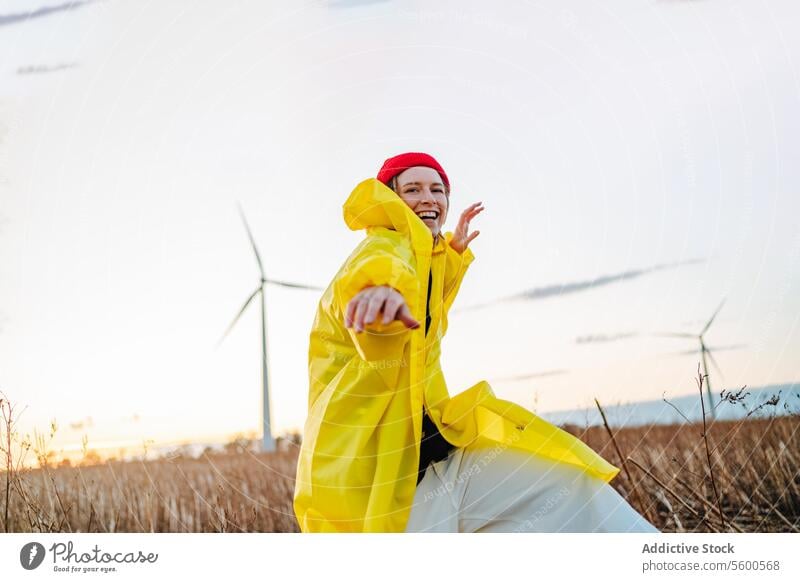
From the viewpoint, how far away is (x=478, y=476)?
8.83ft

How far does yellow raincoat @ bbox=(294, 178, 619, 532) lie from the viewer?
2.63 meters

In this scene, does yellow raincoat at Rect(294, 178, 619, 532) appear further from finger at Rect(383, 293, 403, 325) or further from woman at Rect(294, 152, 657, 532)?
finger at Rect(383, 293, 403, 325)

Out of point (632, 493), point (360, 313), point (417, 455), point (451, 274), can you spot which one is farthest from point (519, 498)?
point (632, 493)

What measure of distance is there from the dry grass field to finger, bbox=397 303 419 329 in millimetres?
1364

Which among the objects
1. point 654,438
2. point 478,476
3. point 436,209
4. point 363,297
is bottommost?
point 654,438

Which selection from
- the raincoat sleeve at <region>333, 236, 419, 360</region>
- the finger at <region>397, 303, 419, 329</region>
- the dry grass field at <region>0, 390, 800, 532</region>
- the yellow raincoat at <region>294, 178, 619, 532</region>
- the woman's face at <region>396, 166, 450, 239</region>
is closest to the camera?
the finger at <region>397, 303, 419, 329</region>

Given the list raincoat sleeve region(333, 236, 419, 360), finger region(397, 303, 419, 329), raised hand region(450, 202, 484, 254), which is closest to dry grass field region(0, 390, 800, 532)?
raised hand region(450, 202, 484, 254)

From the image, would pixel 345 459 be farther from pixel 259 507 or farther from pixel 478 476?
pixel 259 507

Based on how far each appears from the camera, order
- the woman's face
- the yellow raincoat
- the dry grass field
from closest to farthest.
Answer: the yellow raincoat < the woman's face < the dry grass field

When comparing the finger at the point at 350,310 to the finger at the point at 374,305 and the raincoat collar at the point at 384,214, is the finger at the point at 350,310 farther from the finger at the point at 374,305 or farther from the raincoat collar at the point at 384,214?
the raincoat collar at the point at 384,214

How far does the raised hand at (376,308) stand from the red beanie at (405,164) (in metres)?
1.08
